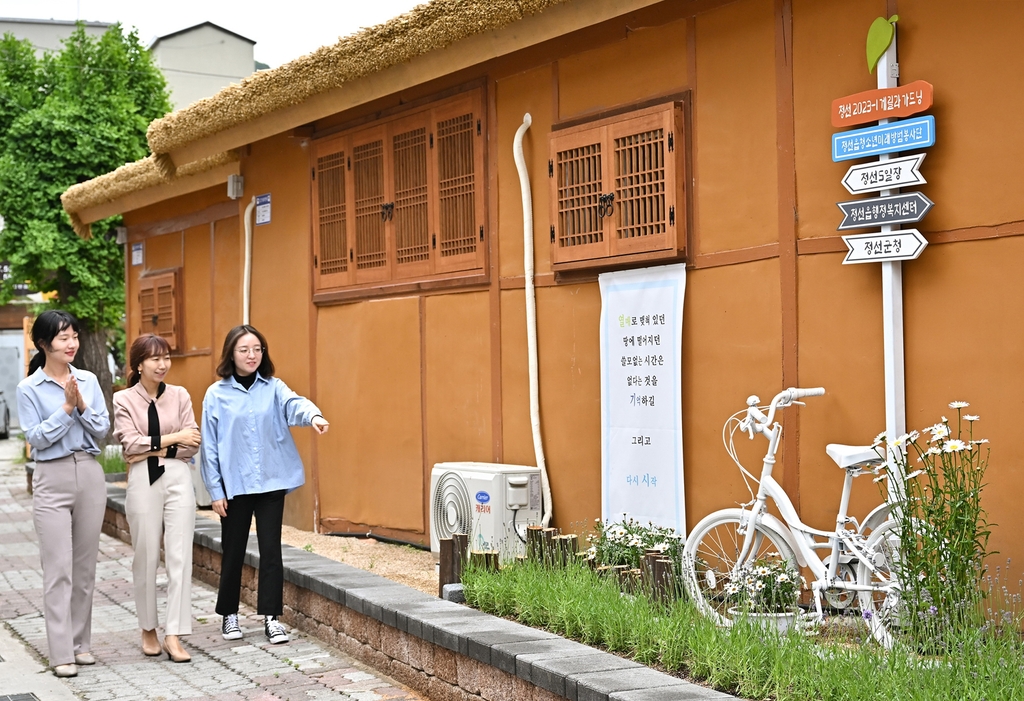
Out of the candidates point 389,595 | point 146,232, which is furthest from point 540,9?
point 146,232

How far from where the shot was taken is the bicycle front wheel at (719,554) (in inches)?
225

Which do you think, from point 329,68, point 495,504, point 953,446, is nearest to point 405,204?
point 329,68

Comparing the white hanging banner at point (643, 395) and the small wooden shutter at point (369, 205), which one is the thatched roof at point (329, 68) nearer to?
the small wooden shutter at point (369, 205)

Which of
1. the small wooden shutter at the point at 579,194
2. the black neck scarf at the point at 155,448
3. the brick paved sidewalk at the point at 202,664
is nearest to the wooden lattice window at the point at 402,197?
the small wooden shutter at the point at 579,194

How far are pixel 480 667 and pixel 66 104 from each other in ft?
52.7

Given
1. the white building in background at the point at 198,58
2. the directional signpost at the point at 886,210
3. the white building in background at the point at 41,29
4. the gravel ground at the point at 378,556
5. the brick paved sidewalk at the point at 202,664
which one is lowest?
the brick paved sidewalk at the point at 202,664

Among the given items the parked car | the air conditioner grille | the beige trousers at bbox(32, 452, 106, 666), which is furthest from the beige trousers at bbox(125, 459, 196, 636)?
the parked car

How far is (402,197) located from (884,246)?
176 inches

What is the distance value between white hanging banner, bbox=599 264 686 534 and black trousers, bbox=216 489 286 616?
1.96 meters

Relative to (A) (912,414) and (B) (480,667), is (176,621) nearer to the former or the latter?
(B) (480,667)

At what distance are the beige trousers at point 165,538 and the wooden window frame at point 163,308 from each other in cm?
672

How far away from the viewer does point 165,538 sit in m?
6.74

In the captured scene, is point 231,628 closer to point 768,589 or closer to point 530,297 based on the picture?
point 530,297

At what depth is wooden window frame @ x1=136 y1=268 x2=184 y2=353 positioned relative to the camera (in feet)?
44.6
